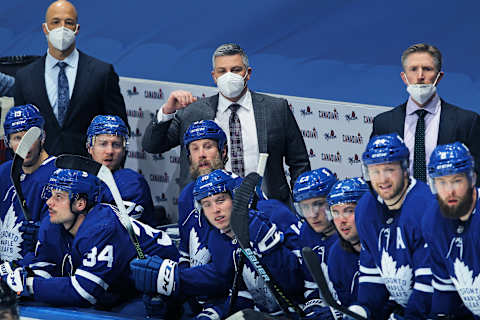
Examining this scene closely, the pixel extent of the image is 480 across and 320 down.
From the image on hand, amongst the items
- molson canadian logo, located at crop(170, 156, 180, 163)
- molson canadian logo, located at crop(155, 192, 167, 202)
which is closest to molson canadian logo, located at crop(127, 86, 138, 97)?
molson canadian logo, located at crop(170, 156, 180, 163)

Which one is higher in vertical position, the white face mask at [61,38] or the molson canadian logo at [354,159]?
the white face mask at [61,38]

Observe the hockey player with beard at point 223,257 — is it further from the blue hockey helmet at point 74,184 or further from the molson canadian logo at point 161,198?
the molson canadian logo at point 161,198

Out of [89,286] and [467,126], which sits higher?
[467,126]

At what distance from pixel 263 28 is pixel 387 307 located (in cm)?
403

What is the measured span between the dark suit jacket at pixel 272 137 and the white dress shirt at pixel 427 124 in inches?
32.9

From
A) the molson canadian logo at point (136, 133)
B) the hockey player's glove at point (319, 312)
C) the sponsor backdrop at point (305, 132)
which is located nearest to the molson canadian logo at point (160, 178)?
the sponsor backdrop at point (305, 132)

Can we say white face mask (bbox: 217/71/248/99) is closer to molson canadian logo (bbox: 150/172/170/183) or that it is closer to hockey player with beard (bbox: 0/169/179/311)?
hockey player with beard (bbox: 0/169/179/311)

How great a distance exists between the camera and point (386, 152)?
4246 mm

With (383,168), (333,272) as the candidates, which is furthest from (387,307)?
(383,168)

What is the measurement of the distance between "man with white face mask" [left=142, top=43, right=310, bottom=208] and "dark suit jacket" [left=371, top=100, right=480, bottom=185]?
2.59ft

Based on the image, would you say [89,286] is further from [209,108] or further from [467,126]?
[467,126]

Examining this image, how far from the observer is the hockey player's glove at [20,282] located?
5160mm

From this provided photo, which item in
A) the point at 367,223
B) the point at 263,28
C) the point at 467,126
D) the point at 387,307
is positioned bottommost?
the point at 387,307

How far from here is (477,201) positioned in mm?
4031
